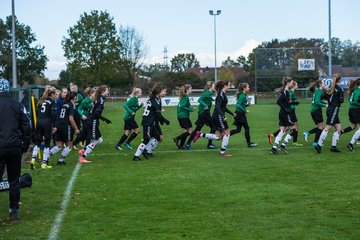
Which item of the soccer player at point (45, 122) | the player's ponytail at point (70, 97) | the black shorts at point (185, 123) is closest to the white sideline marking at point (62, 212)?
the soccer player at point (45, 122)

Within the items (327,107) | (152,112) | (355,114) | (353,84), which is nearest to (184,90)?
(152,112)

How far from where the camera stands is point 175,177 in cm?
1176

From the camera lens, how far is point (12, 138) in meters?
8.16

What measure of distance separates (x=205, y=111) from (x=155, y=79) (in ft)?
253

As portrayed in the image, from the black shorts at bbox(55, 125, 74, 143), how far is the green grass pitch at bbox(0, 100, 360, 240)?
2.35 feet

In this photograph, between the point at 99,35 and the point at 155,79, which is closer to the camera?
the point at 99,35

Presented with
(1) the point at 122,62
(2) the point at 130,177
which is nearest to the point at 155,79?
(1) the point at 122,62

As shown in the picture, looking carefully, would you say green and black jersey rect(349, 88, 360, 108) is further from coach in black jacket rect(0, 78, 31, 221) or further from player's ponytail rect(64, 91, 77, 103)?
coach in black jacket rect(0, 78, 31, 221)

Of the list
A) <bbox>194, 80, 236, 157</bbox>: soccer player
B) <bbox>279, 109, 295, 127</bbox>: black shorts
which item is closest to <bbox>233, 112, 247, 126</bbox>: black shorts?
<bbox>194, 80, 236, 157</bbox>: soccer player

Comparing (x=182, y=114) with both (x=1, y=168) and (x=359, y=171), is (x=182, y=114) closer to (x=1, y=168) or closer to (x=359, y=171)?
(x=359, y=171)

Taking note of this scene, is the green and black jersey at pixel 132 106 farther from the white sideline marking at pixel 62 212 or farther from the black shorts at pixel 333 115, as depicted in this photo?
the black shorts at pixel 333 115

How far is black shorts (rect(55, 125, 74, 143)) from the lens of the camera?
1459 cm

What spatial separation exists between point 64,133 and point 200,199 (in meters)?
6.29

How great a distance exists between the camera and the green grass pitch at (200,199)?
7391 mm
